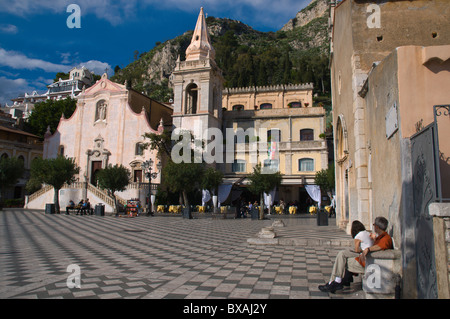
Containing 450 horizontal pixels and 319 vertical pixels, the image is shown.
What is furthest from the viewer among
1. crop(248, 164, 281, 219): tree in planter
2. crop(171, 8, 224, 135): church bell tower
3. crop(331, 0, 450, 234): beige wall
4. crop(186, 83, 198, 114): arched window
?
crop(186, 83, 198, 114): arched window

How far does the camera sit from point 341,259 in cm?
582

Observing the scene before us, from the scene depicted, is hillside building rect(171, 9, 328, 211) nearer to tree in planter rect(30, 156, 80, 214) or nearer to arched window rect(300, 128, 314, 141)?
arched window rect(300, 128, 314, 141)

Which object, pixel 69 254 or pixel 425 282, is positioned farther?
pixel 69 254

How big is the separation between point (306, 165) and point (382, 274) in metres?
31.8

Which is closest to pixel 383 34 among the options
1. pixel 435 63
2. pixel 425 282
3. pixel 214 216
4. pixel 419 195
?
pixel 435 63

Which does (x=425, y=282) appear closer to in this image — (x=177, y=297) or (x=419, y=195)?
(x=419, y=195)

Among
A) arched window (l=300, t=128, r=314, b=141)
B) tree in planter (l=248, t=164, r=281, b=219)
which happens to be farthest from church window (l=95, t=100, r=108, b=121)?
arched window (l=300, t=128, r=314, b=141)

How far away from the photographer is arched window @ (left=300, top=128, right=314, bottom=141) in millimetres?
38281

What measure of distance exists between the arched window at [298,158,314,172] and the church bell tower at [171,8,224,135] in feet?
33.9

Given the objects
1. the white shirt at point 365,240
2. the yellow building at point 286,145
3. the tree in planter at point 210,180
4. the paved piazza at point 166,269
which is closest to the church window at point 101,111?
the yellow building at point 286,145

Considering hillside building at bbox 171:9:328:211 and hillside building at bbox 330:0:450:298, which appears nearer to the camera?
hillside building at bbox 330:0:450:298

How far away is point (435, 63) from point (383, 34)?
6.61m

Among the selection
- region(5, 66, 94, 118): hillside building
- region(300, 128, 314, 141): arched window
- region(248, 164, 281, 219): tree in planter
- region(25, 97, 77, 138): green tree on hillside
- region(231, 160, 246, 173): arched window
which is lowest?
region(248, 164, 281, 219): tree in planter

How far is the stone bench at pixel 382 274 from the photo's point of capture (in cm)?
505
